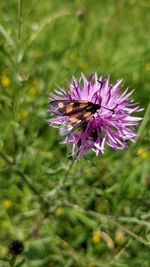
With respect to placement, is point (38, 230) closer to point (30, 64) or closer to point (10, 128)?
point (10, 128)

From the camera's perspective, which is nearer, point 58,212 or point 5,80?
point 58,212

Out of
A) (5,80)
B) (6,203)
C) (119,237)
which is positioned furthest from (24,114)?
(119,237)

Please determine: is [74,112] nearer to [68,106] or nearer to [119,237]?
[68,106]

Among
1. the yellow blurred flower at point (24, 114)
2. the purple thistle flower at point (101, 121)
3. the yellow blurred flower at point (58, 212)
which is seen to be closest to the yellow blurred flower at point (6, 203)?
the yellow blurred flower at point (58, 212)

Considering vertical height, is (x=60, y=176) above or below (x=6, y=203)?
above

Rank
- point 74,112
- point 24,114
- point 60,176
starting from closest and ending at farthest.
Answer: point 74,112
point 60,176
point 24,114

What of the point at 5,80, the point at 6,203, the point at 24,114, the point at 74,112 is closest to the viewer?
the point at 74,112

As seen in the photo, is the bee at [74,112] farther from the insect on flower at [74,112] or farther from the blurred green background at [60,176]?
the blurred green background at [60,176]

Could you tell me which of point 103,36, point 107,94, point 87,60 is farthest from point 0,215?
point 103,36
